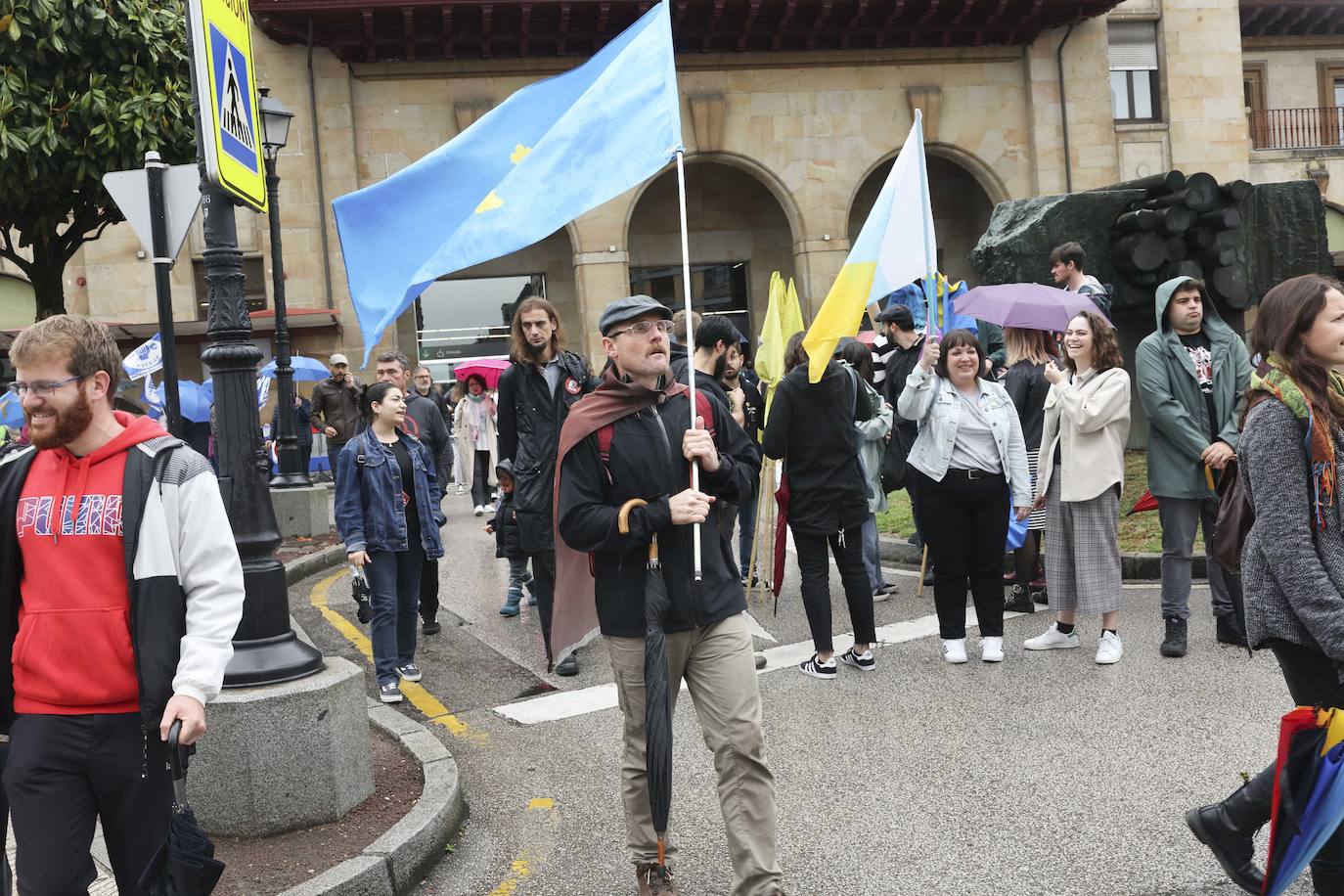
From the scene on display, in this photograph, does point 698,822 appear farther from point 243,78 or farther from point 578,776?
point 243,78

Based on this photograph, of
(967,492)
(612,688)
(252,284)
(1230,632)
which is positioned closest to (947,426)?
(967,492)

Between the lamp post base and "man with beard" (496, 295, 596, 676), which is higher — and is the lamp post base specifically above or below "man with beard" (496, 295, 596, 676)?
below

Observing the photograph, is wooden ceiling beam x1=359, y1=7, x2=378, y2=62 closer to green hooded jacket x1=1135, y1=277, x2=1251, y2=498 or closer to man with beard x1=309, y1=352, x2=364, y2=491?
man with beard x1=309, y1=352, x2=364, y2=491

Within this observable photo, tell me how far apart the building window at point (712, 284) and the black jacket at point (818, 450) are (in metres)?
21.3

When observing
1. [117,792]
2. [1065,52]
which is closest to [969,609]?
[117,792]

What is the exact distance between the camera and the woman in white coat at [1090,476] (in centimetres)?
677

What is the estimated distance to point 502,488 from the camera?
7.41 m

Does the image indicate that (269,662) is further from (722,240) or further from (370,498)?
(722,240)

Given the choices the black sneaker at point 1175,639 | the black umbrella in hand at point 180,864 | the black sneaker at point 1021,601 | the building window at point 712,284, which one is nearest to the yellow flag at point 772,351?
the black sneaker at point 1021,601

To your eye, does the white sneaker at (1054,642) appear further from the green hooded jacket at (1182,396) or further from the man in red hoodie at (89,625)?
the man in red hoodie at (89,625)

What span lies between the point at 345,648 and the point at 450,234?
13.9 ft

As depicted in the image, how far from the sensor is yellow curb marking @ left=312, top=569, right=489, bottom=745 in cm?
623

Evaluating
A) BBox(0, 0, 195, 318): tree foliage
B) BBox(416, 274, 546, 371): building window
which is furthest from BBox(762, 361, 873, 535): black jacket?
BBox(416, 274, 546, 371): building window

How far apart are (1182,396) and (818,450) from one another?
203 cm
